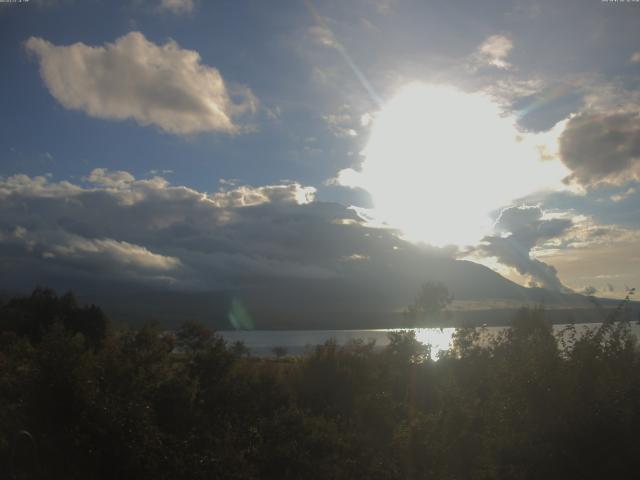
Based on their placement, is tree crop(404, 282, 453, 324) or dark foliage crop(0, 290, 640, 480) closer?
dark foliage crop(0, 290, 640, 480)

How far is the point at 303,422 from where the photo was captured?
13617 mm

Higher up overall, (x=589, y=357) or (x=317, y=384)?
(x=589, y=357)

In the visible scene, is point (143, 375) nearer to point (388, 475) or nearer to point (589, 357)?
point (388, 475)

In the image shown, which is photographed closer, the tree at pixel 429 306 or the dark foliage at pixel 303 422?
the dark foliage at pixel 303 422

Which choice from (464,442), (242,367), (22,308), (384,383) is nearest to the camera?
(464,442)

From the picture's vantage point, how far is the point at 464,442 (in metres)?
13.2

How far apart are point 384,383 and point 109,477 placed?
37.8ft

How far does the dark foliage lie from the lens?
10.7m

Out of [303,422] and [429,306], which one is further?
[429,306]

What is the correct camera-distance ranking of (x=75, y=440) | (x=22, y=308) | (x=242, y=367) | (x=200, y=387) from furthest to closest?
(x=22, y=308), (x=242, y=367), (x=200, y=387), (x=75, y=440)

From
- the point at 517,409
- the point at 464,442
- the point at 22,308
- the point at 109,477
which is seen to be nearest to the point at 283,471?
the point at 109,477

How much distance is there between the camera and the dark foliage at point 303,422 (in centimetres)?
1071

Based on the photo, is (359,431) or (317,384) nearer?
(359,431)

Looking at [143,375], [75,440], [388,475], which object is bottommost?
[388,475]
